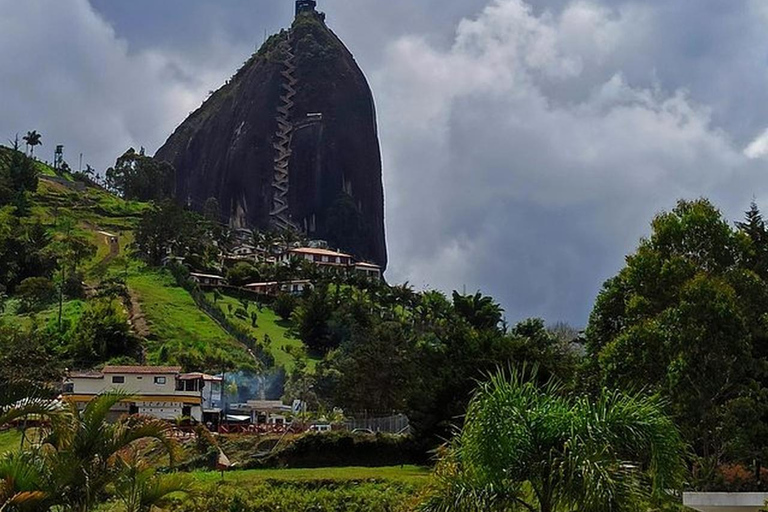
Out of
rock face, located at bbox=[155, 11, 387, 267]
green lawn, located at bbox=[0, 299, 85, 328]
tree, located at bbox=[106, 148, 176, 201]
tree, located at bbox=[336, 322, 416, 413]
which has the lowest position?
tree, located at bbox=[336, 322, 416, 413]

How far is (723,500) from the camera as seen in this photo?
674 inches

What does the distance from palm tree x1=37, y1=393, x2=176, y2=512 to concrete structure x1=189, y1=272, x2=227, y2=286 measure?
244 feet

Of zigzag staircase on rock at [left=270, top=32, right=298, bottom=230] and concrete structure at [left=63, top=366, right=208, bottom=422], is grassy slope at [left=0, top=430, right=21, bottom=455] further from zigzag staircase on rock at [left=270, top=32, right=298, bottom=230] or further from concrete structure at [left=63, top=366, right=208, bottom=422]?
zigzag staircase on rock at [left=270, top=32, right=298, bottom=230]

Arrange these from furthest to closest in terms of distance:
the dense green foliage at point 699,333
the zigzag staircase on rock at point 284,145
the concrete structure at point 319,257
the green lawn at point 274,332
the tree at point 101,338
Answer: the zigzag staircase on rock at point 284,145
the concrete structure at point 319,257
the green lawn at point 274,332
the tree at point 101,338
the dense green foliage at point 699,333

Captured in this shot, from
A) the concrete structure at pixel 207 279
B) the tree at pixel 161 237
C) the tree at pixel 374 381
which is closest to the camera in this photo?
the tree at pixel 374 381

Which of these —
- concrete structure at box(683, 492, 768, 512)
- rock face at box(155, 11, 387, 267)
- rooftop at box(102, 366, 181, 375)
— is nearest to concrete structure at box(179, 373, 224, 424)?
rooftop at box(102, 366, 181, 375)

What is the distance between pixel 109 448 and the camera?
38.3 feet

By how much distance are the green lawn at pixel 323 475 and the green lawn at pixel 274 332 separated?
123 ft

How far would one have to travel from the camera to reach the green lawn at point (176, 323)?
65375 mm

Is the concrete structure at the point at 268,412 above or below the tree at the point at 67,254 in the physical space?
below

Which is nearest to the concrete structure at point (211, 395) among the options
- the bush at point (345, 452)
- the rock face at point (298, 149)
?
the bush at point (345, 452)

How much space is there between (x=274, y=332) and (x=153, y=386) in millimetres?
30519

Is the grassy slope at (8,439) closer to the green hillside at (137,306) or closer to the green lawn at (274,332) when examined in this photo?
the green hillside at (137,306)

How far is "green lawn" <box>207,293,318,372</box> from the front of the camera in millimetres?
69812
